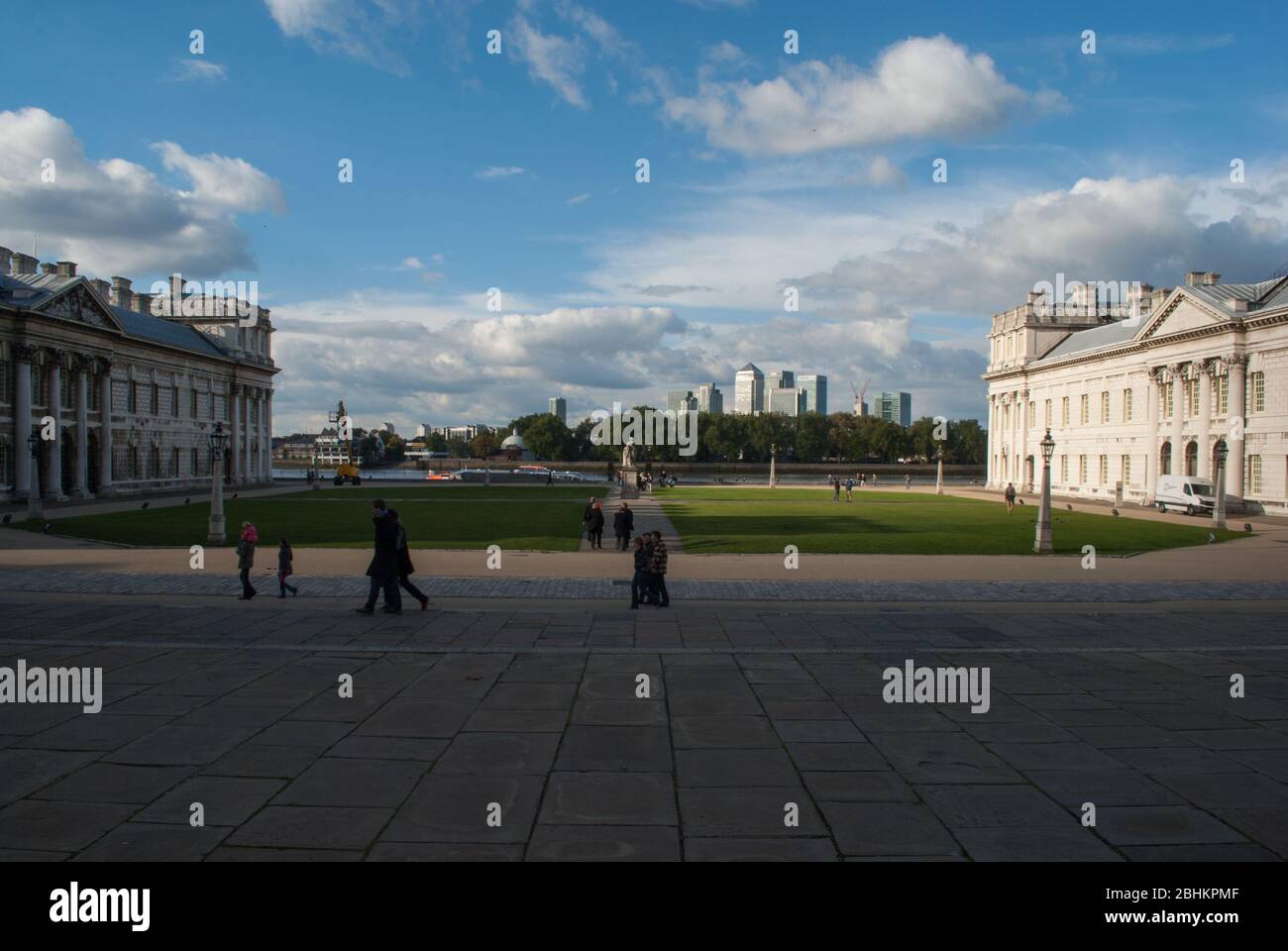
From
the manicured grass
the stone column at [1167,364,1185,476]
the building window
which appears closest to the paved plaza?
the manicured grass

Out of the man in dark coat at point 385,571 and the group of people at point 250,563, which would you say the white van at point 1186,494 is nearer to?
the man in dark coat at point 385,571

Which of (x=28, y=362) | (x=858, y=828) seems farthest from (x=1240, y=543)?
(x=28, y=362)

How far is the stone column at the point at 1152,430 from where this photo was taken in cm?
6191

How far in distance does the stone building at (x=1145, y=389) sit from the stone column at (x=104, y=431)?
214 ft

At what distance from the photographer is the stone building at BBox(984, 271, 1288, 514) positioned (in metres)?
51.3

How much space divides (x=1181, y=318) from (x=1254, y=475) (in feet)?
40.6

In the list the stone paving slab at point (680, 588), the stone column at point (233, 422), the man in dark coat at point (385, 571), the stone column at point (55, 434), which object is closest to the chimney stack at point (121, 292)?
the stone column at point (233, 422)

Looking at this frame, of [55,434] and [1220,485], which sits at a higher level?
[55,434]

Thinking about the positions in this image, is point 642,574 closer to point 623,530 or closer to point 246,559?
point 246,559

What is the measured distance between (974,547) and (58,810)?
27.8 m

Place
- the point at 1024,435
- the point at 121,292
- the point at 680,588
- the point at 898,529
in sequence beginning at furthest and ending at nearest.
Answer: the point at 1024,435 < the point at 121,292 < the point at 898,529 < the point at 680,588

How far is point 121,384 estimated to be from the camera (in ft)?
202

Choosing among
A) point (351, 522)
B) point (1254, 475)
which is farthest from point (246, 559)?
point (1254, 475)
